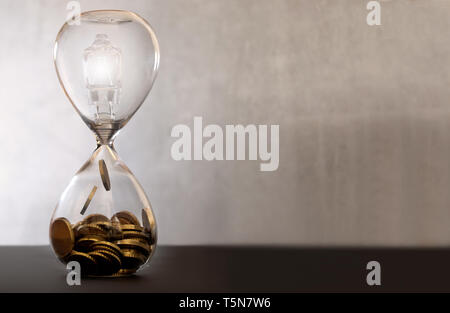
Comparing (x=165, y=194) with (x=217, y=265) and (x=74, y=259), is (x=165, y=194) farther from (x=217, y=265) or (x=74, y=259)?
(x=74, y=259)

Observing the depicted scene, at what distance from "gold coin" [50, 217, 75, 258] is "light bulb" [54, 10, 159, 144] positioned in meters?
0.12

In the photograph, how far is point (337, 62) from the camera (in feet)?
5.33

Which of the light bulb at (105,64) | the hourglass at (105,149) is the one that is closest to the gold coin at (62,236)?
the hourglass at (105,149)

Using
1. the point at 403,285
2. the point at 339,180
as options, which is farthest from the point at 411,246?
the point at 403,285

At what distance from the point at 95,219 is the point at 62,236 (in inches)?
1.9

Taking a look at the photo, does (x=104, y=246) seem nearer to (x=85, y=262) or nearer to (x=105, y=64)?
(x=85, y=262)

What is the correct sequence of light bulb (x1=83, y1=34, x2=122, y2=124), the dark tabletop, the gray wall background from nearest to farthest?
1. the dark tabletop
2. light bulb (x1=83, y1=34, x2=122, y2=124)
3. the gray wall background

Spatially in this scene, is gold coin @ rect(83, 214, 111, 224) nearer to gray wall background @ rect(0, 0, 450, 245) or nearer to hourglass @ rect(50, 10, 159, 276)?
hourglass @ rect(50, 10, 159, 276)

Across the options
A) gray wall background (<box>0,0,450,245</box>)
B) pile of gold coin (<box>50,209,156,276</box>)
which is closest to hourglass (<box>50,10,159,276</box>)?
pile of gold coin (<box>50,209,156,276</box>)

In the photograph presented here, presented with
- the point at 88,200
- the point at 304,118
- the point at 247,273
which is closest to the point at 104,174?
the point at 88,200

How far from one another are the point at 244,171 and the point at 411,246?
0.48 metres

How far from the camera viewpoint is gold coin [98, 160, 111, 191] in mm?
715
